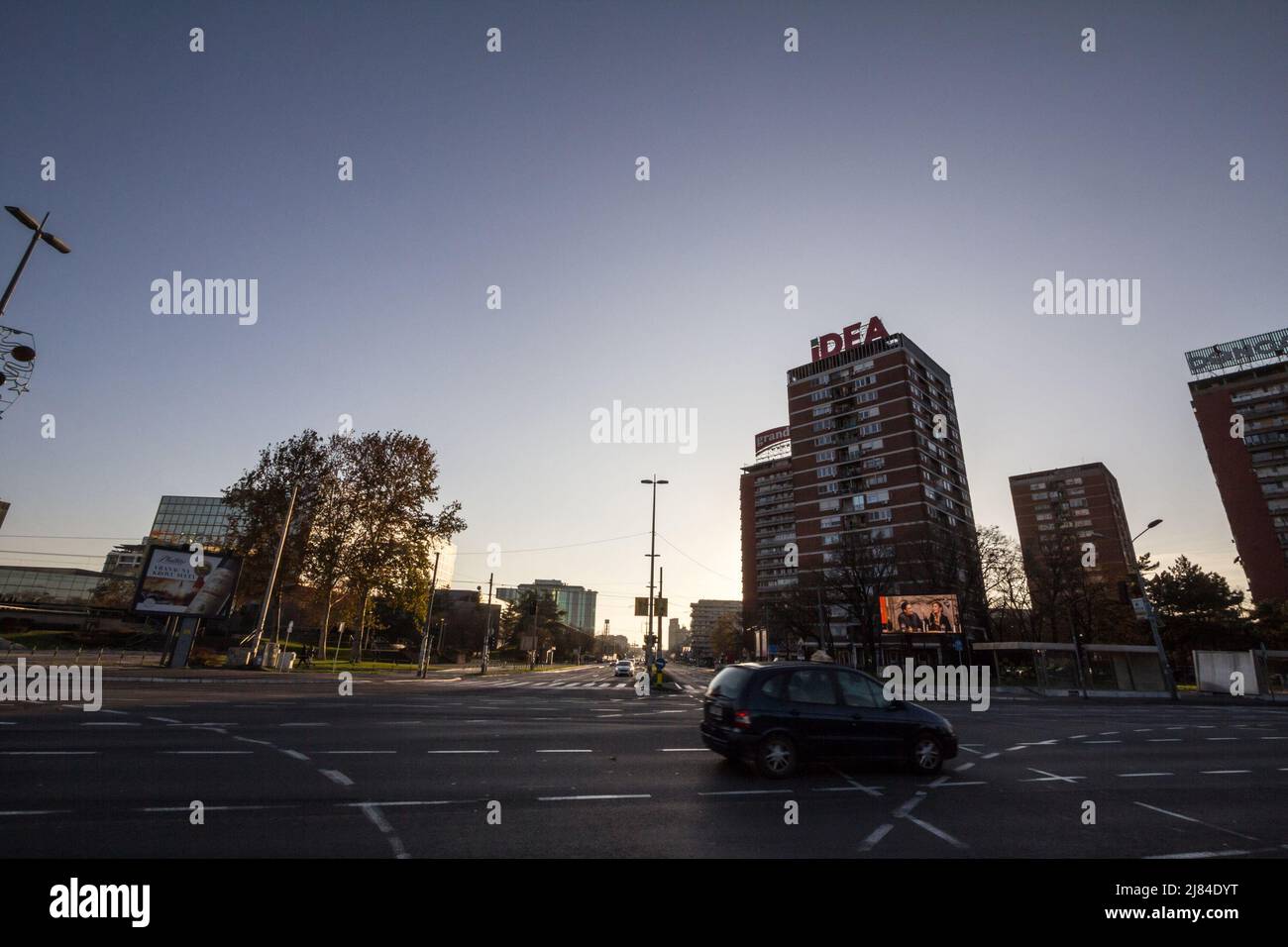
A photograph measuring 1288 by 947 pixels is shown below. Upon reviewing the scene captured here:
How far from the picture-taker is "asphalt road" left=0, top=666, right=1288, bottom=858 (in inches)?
205

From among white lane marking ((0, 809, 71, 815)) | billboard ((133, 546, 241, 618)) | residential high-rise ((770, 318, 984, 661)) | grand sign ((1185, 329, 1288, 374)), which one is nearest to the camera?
white lane marking ((0, 809, 71, 815))

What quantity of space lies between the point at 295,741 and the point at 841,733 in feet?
30.0

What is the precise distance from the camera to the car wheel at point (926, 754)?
341 inches

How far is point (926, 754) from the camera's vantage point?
8688mm

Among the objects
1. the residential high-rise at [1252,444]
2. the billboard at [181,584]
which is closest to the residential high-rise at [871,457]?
the residential high-rise at [1252,444]

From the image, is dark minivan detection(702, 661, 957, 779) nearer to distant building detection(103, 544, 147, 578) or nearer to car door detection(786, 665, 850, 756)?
car door detection(786, 665, 850, 756)

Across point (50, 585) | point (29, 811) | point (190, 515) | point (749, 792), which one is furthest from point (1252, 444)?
point (190, 515)

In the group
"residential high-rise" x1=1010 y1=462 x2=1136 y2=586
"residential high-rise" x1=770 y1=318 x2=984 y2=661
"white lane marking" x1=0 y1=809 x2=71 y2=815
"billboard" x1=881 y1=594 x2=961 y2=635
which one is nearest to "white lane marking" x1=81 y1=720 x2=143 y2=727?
"white lane marking" x1=0 y1=809 x2=71 y2=815

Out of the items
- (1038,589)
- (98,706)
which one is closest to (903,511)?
(1038,589)

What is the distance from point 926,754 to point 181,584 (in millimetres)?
34289
